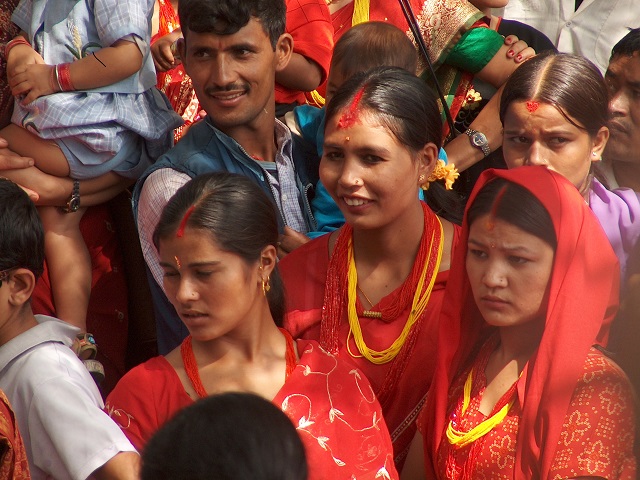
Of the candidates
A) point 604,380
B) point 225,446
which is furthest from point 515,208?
point 225,446

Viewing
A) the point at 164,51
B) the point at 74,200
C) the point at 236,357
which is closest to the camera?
the point at 236,357

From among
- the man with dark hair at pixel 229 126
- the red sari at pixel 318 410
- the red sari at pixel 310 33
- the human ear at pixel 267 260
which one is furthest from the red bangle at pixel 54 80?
the red sari at pixel 318 410

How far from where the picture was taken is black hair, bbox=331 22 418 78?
335cm

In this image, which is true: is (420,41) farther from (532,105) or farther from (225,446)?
(225,446)

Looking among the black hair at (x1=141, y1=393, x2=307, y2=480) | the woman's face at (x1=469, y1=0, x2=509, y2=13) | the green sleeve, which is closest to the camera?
the black hair at (x1=141, y1=393, x2=307, y2=480)

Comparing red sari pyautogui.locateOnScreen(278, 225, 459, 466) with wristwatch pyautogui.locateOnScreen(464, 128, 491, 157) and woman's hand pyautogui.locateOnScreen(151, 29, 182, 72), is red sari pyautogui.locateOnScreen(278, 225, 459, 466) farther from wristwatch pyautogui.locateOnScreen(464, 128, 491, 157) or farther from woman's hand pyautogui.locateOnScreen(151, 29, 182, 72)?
woman's hand pyautogui.locateOnScreen(151, 29, 182, 72)

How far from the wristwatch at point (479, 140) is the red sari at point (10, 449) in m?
2.11

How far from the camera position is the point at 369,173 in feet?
9.51

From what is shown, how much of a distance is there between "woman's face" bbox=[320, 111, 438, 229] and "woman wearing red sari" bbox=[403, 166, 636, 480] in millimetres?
348

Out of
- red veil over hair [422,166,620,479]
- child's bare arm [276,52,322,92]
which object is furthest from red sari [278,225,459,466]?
child's bare arm [276,52,322,92]

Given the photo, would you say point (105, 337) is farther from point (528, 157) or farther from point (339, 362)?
point (528, 157)

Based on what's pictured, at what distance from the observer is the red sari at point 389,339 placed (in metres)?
2.84

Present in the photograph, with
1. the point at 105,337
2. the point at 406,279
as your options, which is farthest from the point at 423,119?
the point at 105,337

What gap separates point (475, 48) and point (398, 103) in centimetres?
111
